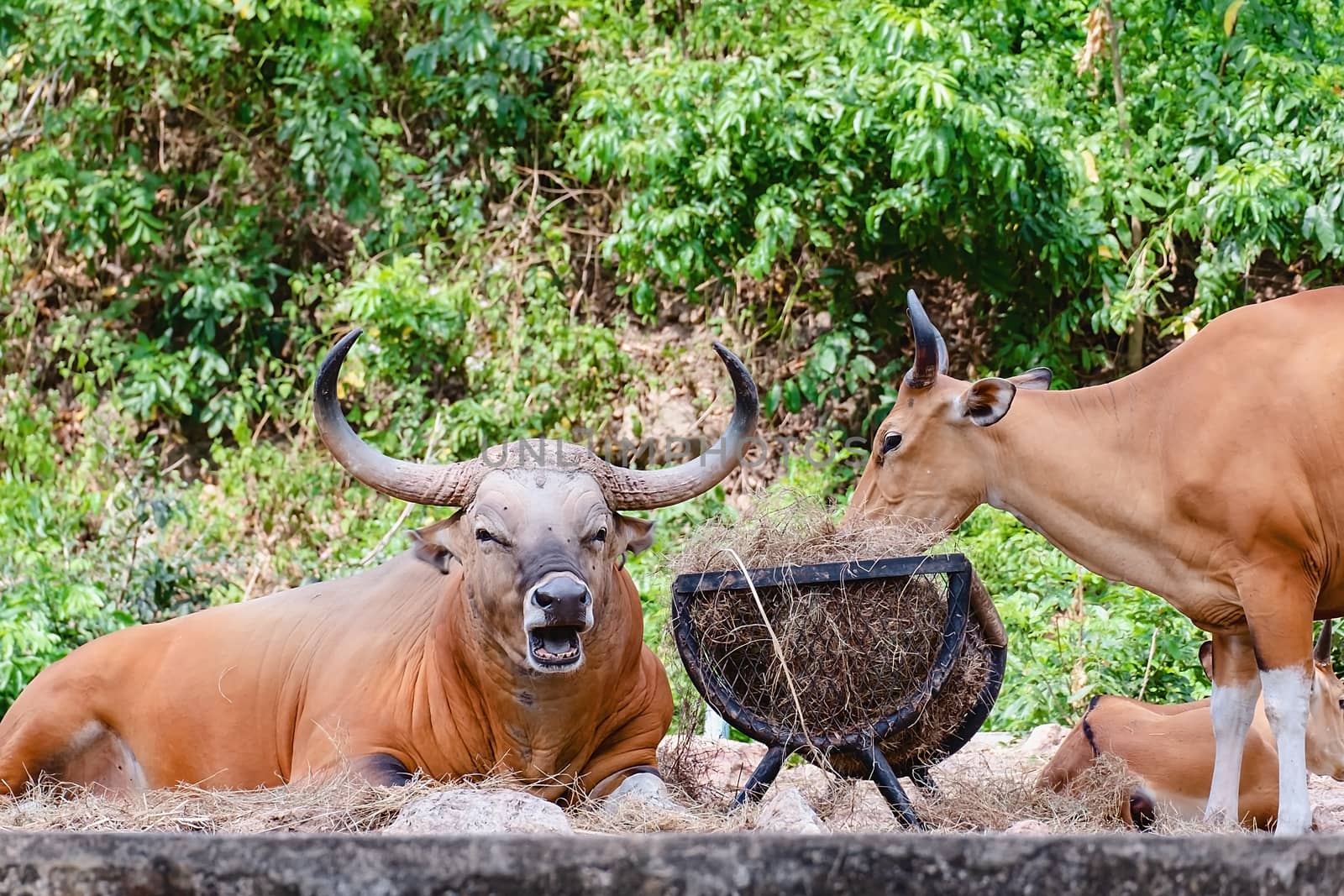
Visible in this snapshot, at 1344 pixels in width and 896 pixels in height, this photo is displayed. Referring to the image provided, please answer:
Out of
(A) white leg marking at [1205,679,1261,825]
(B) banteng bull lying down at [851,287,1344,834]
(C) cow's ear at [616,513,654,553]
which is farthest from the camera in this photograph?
(C) cow's ear at [616,513,654,553]

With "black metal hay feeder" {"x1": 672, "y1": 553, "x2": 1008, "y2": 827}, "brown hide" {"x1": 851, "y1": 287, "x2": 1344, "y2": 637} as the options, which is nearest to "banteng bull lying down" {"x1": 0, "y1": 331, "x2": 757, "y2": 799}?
"black metal hay feeder" {"x1": 672, "y1": 553, "x2": 1008, "y2": 827}

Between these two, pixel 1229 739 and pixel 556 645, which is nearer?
pixel 556 645

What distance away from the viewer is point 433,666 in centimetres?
491

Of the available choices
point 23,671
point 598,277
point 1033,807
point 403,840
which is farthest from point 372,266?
point 403,840

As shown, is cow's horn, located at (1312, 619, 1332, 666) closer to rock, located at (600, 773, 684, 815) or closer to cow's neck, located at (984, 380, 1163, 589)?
cow's neck, located at (984, 380, 1163, 589)

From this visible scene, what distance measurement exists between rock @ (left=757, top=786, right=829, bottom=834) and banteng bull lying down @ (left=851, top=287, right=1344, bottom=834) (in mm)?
1321

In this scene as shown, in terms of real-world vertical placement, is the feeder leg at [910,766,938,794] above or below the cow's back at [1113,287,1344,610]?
below

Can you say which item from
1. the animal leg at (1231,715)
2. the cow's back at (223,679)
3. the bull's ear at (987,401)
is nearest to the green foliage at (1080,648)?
the animal leg at (1231,715)

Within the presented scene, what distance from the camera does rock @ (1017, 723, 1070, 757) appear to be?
6.56 m

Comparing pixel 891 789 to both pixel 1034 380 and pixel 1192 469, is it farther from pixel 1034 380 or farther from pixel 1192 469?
pixel 1034 380

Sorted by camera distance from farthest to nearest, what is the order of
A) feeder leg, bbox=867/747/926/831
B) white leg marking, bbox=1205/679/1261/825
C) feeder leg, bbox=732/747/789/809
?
white leg marking, bbox=1205/679/1261/825 < feeder leg, bbox=732/747/789/809 < feeder leg, bbox=867/747/926/831

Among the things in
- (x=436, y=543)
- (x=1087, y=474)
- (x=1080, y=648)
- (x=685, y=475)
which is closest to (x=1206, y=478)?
(x=1087, y=474)

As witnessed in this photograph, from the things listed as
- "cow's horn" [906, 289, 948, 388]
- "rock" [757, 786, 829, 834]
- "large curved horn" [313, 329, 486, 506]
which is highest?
"cow's horn" [906, 289, 948, 388]

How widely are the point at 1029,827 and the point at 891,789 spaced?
1.39 feet
